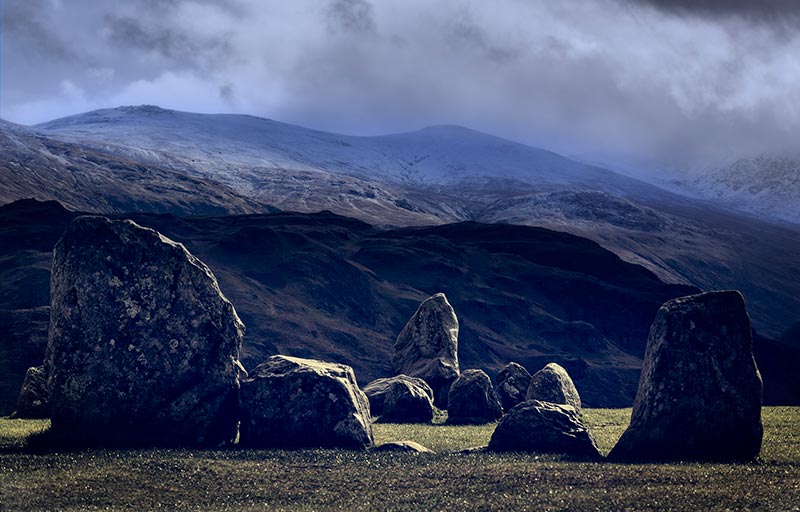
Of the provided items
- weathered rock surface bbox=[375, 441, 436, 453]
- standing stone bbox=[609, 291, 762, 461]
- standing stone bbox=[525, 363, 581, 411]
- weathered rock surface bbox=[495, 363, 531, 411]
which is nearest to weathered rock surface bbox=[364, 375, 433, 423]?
standing stone bbox=[525, 363, 581, 411]

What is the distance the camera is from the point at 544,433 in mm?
34188

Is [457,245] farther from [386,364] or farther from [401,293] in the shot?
[386,364]

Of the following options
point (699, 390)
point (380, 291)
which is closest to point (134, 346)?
point (699, 390)

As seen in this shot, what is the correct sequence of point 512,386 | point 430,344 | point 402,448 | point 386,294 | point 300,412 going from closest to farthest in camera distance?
point 402,448
point 300,412
point 512,386
point 430,344
point 386,294

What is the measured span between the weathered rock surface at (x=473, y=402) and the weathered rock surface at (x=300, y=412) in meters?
14.6

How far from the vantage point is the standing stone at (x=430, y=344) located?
60.7m

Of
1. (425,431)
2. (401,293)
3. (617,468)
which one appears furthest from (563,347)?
(617,468)

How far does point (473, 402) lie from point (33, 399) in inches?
971

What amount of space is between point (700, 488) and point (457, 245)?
117103 mm

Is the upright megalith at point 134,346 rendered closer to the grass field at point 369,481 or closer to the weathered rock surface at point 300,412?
the weathered rock surface at point 300,412

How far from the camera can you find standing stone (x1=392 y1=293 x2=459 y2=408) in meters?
60.7

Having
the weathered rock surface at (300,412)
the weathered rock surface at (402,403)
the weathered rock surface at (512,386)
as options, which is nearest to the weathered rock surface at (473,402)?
the weathered rock surface at (402,403)

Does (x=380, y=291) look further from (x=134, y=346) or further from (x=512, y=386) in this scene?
(x=134, y=346)

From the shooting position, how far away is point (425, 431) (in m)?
42.6
